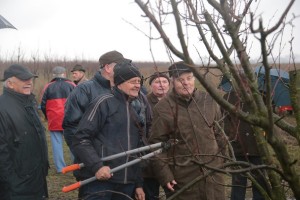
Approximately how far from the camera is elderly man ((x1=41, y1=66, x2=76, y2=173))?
7.01 meters

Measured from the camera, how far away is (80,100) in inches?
144

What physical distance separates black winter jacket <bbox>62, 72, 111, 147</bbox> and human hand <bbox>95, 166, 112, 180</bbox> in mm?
709

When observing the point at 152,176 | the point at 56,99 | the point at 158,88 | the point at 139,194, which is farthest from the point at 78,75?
the point at 139,194

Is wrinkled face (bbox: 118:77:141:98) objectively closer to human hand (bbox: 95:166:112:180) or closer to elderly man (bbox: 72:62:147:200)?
elderly man (bbox: 72:62:147:200)

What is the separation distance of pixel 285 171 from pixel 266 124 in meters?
0.25

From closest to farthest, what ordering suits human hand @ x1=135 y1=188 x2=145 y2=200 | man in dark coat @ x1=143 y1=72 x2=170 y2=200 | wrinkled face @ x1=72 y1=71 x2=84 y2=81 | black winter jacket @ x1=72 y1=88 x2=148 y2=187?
black winter jacket @ x1=72 y1=88 x2=148 y2=187 → human hand @ x1=135 y1=188 x2=145 y2=200 → man in dark coat @ x1=143 y1=72 x2=170 y2=200 → wrinkled face @ x1=72 y1=71 x2=84 y2=81

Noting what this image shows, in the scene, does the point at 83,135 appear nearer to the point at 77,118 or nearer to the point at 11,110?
the point at 77,118

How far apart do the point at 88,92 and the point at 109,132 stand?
65cm

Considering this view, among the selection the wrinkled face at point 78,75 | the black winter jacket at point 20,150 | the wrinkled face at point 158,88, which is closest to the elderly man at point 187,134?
the black winter jacket at point 20,150

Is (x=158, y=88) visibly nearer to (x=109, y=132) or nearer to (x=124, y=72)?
(x=124, y=72)

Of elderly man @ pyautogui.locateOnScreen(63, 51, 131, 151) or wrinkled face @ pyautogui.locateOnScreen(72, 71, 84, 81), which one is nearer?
elderly man @ pyautogui.locateOnScreen(63, 51, 131, 151)

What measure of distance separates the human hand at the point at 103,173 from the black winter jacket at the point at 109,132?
7 centimetres

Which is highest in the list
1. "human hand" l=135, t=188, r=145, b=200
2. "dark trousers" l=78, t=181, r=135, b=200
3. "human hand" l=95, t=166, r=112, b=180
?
"human hand" l=95, t=166, r=112, b=180

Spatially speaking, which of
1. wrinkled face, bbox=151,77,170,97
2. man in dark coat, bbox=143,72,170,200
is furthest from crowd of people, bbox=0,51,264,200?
wrinkled face, bbox=151,77,170,97
